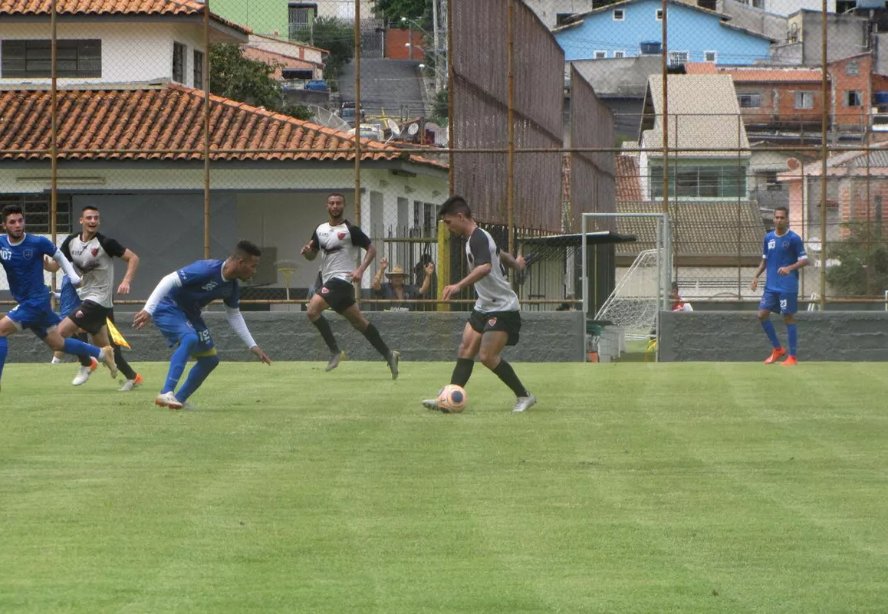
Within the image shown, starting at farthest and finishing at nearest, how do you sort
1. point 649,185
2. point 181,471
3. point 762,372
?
1. point 649,185
2. point 762,372
3. point 181,471

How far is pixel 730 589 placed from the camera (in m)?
6.24

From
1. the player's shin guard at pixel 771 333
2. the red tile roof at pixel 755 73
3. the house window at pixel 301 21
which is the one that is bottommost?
the player's shin guard at pixel 771 333

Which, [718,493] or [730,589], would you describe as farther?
[718,493]

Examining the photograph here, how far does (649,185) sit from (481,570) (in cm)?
2618

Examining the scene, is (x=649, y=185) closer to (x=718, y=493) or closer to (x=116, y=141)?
(x=116, y=141)

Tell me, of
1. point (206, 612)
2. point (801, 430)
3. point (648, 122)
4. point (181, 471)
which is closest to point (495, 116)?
point (801, 430)

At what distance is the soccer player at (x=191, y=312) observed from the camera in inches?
507

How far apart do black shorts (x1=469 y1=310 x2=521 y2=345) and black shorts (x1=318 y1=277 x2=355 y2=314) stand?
15.2ft

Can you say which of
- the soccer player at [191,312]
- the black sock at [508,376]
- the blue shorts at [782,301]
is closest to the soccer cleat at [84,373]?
the soccer player at [191,312]

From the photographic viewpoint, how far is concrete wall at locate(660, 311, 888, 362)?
22.0m

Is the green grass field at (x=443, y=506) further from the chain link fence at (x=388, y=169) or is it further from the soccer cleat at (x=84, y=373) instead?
the chain link fence at (x=388, y=169)

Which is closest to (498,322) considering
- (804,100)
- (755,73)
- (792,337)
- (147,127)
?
(792,337)

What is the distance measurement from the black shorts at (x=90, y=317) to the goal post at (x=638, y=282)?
7691 mm

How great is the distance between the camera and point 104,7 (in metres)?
31.0
